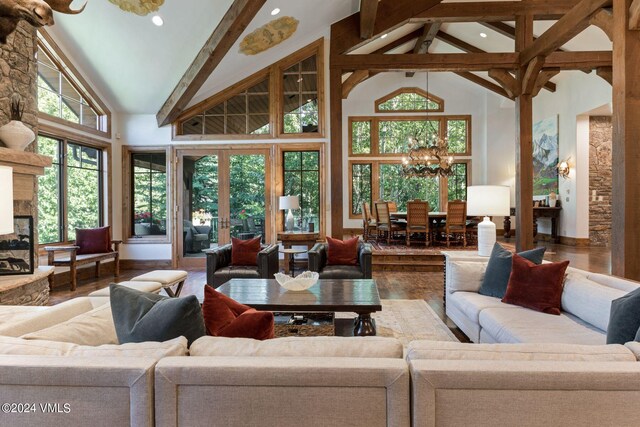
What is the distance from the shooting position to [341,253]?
191 inches

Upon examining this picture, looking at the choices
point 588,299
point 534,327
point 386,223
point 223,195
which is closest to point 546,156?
point 386,223

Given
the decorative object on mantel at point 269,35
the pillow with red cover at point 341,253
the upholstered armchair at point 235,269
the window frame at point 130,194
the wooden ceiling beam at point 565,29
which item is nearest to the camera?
the wooden ceiling beam at point 565,29

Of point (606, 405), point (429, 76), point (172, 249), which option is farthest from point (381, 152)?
point (606, 405)

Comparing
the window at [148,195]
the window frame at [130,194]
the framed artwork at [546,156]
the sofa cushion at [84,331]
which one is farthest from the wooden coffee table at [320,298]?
the framed artwork at [546,156]

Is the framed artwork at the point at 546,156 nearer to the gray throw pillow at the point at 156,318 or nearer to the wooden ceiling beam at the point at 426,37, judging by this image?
the wooden ceiling beam at the point at 426,37

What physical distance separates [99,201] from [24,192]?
10.9 feet

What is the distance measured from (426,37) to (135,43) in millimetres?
6823

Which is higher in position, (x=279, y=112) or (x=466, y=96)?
(x=466, y=96)

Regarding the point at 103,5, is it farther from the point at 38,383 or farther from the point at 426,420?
the point at 426,420

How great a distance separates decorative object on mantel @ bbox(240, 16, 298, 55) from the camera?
5945 mm

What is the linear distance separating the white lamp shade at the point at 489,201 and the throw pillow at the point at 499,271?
0.55 meters

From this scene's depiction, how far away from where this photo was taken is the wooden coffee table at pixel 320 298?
2.74 m

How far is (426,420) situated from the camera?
43.3 inches

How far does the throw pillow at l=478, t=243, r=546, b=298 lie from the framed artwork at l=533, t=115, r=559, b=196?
7179mm
